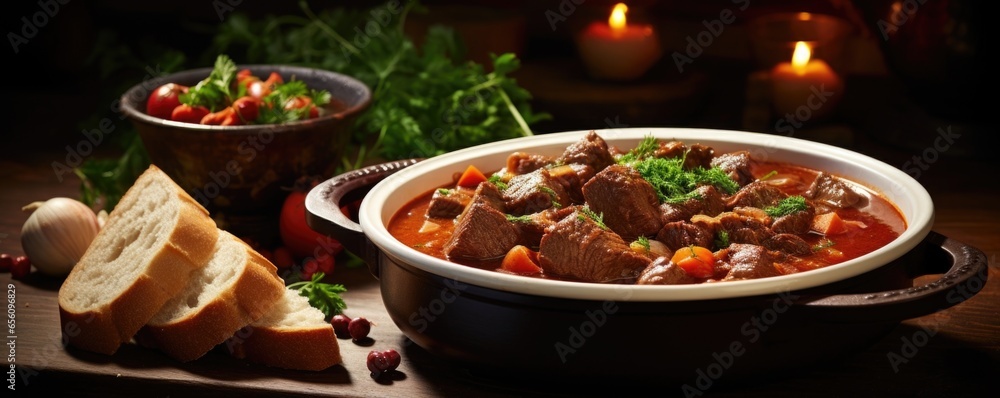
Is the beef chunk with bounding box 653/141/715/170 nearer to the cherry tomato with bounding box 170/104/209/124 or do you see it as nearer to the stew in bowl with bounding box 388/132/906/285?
the stew in bowl with bounding box 388/132/906/285

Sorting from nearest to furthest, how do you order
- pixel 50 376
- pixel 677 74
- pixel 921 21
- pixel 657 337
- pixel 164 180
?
pixel 657 337 < pixel 50 376 < pixel 164 180 < pixel 921 21 < pixel 677 74

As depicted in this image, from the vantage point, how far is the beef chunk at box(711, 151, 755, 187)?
369cm

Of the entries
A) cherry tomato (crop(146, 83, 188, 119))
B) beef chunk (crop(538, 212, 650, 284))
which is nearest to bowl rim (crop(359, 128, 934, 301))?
beef chunk (crop(538, 212, 650, 284))

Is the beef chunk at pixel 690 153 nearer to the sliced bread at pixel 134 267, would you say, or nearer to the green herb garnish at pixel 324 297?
the green herb garnish at pixel 324 297

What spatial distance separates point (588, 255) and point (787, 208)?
751mm

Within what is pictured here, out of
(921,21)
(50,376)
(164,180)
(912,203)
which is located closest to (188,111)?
(164,180)

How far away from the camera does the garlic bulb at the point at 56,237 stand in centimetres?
404

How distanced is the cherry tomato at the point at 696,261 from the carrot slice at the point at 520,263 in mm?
388

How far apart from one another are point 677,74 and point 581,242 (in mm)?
3309

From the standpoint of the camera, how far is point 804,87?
562 cm

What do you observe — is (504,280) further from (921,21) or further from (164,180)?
(921,21)

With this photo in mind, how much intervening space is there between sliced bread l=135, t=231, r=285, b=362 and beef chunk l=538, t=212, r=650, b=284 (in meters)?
0.92

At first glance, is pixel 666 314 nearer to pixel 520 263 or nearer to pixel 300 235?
pixel 520 263

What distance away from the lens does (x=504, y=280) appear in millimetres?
2779
